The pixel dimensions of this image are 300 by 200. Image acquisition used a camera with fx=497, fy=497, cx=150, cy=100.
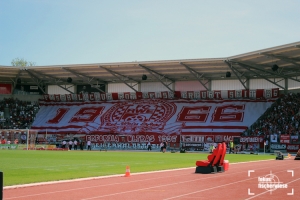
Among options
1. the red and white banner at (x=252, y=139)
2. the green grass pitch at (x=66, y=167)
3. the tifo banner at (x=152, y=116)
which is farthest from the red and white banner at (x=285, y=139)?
the green grass pitch at (x=66, y=167)

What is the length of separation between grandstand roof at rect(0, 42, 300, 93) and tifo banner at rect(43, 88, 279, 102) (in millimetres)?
1351

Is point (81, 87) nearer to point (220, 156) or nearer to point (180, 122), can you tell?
point (180, 122)

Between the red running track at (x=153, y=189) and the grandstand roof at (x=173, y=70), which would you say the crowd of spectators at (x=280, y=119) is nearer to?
the grandstand roof at (x=173, y=70)

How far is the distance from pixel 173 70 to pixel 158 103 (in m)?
6.81

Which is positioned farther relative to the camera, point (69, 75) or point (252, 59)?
point (69, 75)

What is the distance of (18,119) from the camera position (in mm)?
72688

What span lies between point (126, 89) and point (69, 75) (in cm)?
880

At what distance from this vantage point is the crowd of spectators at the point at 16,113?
235ft

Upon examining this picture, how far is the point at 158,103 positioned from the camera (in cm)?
7006

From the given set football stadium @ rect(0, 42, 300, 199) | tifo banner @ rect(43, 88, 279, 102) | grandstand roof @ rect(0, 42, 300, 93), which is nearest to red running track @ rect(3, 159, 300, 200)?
football stadium @ rect(0, 42, 300, 199)

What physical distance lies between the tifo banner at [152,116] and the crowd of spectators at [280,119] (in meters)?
1.58

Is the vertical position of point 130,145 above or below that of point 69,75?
below

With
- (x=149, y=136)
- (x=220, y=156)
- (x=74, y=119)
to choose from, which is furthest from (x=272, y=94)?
(x=220, y=156)

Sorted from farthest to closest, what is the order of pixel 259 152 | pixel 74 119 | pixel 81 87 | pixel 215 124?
pixel 81 87
pixel 74 119
pixel 215 124
pixel 259 152
